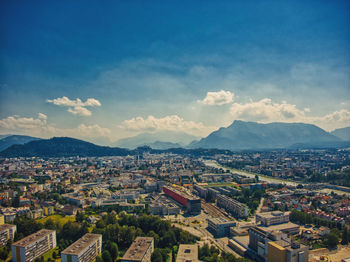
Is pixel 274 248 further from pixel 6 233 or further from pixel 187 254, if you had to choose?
pixel 6 233

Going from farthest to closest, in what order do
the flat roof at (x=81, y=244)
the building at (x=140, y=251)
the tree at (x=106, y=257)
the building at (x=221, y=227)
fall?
the building at (x=221, y=227) < the tree at (x=106, y=257) < the flat roof at (x=81, y=244) < the building at (x=140, y=251)

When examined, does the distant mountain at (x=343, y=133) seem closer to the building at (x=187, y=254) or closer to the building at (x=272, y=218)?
the building at (x=272, y=218)

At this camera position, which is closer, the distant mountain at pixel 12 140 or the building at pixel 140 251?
the building at pixel 140 251

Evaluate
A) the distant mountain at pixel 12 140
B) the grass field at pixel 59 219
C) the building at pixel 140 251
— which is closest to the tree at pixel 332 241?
the building at pixel 140 251

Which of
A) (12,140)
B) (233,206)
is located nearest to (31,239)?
(233,206)

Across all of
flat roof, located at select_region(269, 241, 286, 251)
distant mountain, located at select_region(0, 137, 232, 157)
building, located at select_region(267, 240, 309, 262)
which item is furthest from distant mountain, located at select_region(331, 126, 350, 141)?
flat roof, located at select_region(269, 241, 286, 251)
